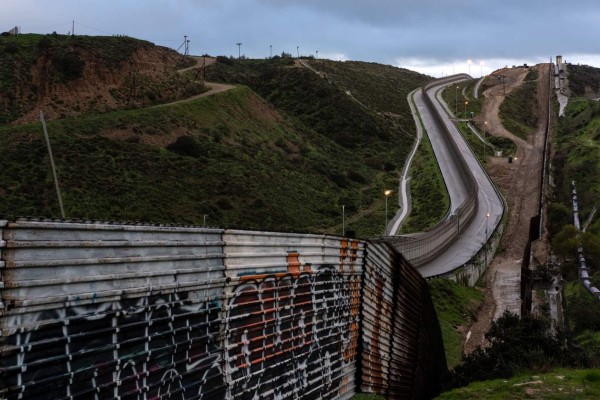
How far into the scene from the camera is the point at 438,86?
15788 centimetres

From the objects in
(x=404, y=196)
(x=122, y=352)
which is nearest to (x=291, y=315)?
(x=122, y=352)

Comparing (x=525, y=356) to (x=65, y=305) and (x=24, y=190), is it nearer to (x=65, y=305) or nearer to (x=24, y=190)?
(x=65, y=305)

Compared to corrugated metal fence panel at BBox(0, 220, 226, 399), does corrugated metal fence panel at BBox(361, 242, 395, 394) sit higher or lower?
lower

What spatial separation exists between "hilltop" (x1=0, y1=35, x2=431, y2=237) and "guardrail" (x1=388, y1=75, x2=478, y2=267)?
7172 millimetres

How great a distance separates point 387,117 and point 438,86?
48979 millimetres

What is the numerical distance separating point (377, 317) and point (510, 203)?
5742cm

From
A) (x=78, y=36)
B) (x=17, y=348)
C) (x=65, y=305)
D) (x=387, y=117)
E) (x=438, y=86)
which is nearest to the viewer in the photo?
(x=17, y=348)

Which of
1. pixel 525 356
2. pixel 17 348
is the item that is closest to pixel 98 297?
pixel 17 348

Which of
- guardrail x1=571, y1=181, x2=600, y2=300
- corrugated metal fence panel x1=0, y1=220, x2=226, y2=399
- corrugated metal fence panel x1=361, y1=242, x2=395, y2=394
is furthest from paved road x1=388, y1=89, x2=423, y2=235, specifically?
corrugated metal fence panel x1=0, y1=220, x2=226, y2=399

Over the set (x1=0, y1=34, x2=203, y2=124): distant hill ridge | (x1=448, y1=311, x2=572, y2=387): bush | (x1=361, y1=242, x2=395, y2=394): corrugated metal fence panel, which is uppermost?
(x1=0, y1=34, x2=203, y2=124): distant hill ridge

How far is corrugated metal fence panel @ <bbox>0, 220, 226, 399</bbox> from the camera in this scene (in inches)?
262

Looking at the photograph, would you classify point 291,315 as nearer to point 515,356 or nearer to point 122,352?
point 122,352

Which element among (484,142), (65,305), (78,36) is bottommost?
(65,305)

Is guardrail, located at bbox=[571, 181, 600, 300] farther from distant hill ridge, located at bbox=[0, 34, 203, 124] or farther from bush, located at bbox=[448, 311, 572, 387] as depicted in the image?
distant hill ridge, located at bbox=[0, 34, 203, 124]
